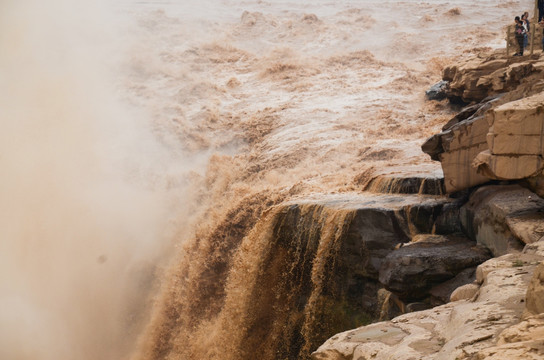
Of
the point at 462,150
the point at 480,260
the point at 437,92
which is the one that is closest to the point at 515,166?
the point at 480,260

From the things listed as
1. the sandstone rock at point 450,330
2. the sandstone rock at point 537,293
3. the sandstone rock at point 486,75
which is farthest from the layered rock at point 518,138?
the sandstone rock at point 486,75

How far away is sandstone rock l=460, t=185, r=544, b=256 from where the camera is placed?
548 cm

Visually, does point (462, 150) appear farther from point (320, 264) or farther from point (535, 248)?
point (535, 248)

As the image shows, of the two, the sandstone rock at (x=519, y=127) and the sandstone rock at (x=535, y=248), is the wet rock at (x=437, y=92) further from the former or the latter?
the sandstone rock at (x=535, y=248)

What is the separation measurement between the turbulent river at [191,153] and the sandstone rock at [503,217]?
4.74 ft

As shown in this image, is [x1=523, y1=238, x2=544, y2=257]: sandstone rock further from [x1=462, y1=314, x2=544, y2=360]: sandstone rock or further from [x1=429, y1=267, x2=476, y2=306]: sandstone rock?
[x1=462, y1=314, x2=544, y2=360]: sandstone rock

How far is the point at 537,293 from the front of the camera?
122 inches

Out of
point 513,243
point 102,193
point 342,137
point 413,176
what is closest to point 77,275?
point 102,193

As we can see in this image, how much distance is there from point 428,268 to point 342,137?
7.61 meters

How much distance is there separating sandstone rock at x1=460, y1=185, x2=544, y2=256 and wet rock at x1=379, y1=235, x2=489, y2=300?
0.21 meters

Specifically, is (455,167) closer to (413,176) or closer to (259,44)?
(413,176)

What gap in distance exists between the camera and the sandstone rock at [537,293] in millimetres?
3070

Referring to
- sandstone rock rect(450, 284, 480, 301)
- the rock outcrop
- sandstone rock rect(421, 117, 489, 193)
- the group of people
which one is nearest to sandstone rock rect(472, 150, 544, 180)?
the rock outcrop

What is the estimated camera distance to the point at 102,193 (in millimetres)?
Answer: 15125
